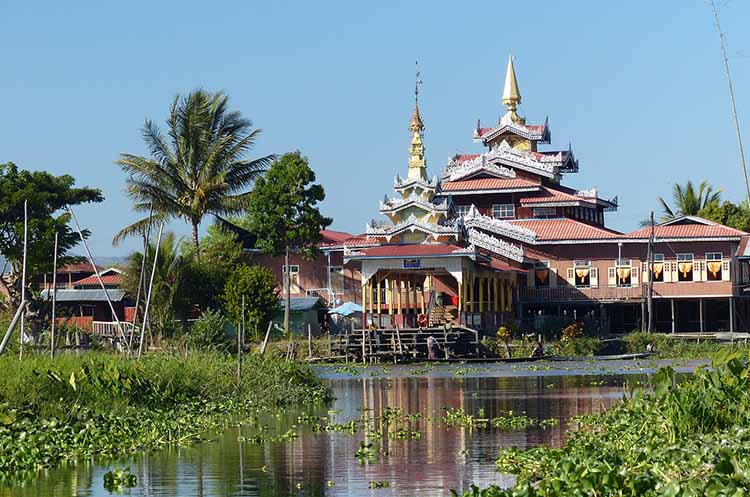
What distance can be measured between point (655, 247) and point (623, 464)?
44.1 meters

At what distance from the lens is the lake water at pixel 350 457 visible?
16984 millimetres

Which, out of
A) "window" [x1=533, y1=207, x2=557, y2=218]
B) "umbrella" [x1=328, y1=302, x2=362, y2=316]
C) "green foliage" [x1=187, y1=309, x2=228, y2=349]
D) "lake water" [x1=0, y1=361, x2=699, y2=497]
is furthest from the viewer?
"window" [x1=533, y1=207, x2=557, y2=218]

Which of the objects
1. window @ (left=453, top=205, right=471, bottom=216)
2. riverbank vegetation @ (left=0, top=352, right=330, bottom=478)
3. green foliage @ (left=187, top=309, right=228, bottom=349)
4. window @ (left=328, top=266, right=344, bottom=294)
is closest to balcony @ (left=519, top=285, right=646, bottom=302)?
window @ (left=453, top=205, right=471, bottom=216)

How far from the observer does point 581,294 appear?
57875 mm

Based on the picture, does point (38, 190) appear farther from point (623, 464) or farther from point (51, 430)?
point (623, 464)

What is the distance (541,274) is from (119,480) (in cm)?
4288

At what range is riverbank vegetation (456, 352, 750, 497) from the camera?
13.0 m

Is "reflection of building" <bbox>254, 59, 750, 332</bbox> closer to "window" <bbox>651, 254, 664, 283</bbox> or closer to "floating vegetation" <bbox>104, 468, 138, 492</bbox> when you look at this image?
"window" <bbox>651, 254, 664, 283</bbox>

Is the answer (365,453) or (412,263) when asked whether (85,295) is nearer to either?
(412,263)

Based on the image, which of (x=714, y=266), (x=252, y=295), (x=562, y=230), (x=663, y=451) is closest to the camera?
(x=663, y=451)

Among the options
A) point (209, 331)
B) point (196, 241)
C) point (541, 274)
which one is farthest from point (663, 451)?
point (541, 274)

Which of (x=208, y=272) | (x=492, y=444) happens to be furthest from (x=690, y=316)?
(x=492, y=444)

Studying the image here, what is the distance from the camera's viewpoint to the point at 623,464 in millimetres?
14492

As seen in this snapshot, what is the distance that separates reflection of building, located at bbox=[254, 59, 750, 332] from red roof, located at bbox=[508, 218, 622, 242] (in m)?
0.07
